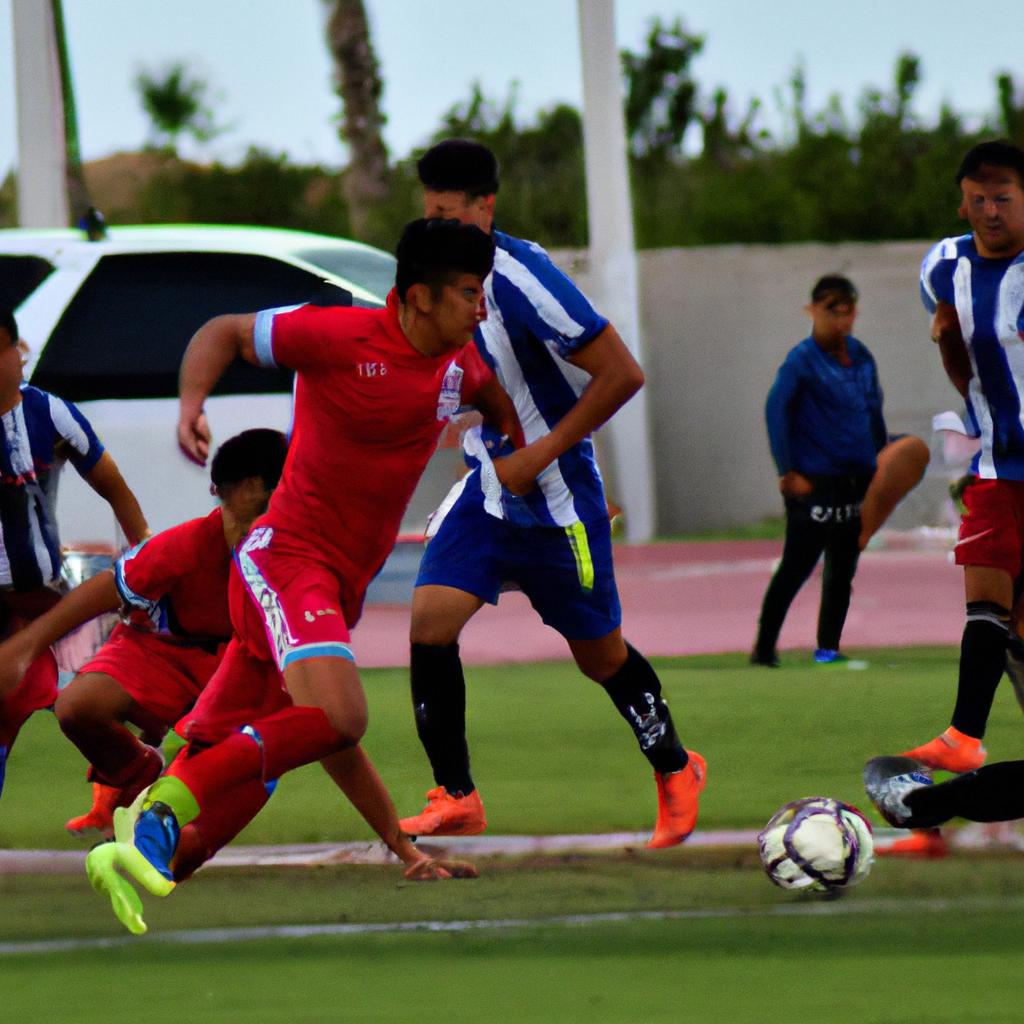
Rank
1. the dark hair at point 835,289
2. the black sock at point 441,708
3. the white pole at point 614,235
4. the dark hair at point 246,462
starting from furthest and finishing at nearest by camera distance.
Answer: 1. the white pole at point 614,235
2. the dark hair at point 835,289
3. the black sock at point 441,708
4. the dark hair at point 246,462

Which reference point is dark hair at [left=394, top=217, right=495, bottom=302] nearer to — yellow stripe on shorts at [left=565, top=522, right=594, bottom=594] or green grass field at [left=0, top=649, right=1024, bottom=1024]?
yellow stripe on shorts at [left=565, top=522, right=594, bottom=594]

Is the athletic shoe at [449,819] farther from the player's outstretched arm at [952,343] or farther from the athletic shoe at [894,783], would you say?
the player's outstretched arm at [952,343]

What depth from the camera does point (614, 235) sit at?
18047mm

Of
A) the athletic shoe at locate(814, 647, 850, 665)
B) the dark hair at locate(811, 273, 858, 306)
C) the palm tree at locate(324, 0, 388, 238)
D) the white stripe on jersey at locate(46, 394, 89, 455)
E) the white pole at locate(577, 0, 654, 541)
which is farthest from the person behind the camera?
the palm tree at locate(324, 0, 388, 238)

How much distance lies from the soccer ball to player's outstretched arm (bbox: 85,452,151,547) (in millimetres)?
2201

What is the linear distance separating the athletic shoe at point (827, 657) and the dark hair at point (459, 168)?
465 cm

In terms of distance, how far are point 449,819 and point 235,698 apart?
0.98 meters

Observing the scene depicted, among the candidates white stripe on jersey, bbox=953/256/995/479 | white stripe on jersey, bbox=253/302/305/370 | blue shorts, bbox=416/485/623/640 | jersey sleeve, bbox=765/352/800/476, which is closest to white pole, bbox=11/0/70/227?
jersey sleeve, bbox=765/352/800/476

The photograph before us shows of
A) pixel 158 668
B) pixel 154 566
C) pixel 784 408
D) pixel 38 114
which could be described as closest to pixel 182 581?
pixel 154 566

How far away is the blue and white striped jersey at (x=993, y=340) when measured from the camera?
6250 mm

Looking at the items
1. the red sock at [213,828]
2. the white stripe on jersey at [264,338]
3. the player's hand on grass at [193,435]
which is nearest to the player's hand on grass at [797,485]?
the white stripe on jersey at [264,338]

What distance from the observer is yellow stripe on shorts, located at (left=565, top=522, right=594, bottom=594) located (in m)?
6.05

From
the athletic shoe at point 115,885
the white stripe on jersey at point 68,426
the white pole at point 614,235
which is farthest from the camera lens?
the white pole at point 614,235

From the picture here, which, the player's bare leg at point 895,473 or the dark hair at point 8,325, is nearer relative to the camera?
the dark hair at point 8,325
